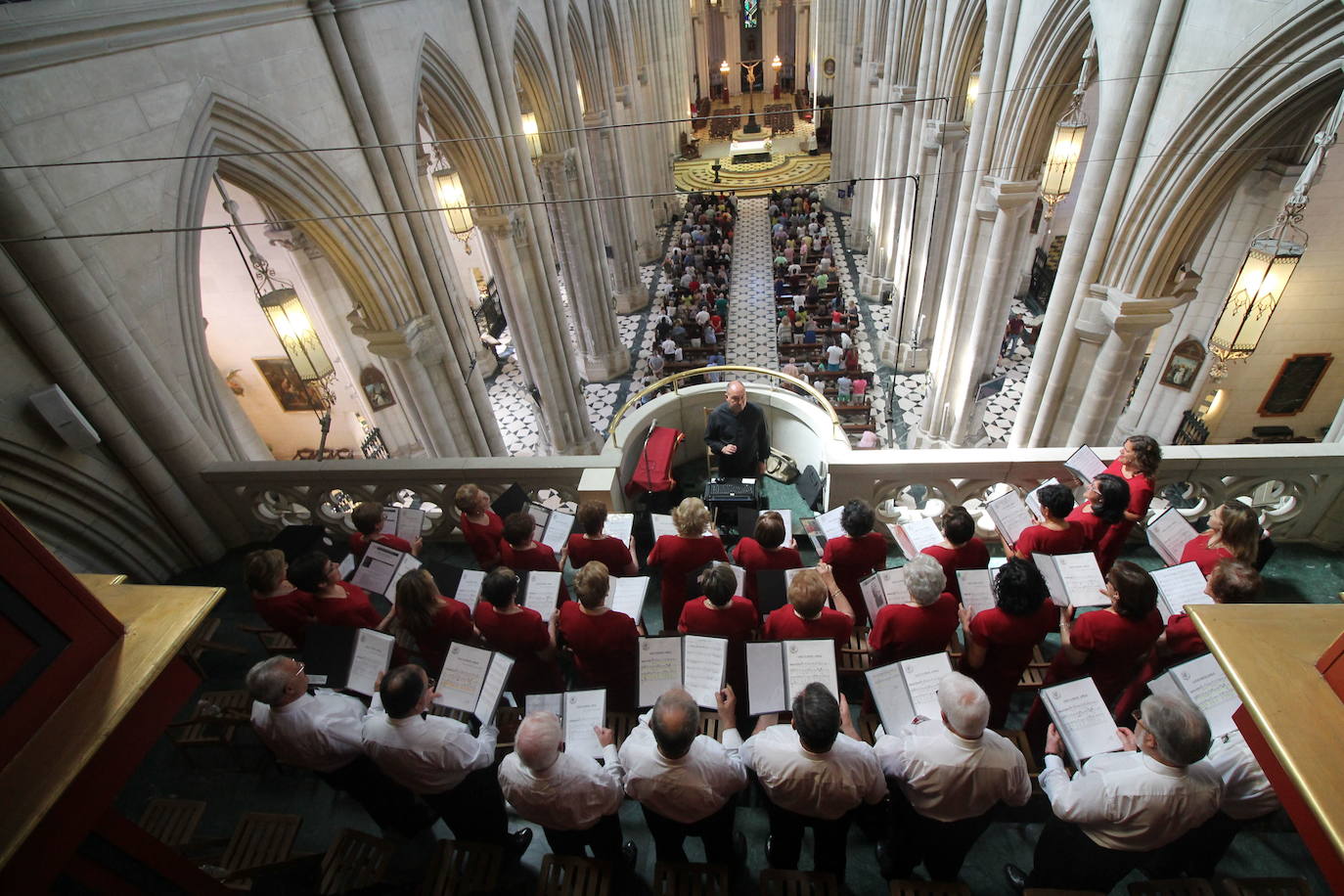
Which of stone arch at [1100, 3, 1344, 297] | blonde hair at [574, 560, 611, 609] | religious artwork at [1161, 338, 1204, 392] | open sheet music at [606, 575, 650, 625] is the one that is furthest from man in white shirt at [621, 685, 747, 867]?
religious artwork at [1161, 338, 1204, 392]

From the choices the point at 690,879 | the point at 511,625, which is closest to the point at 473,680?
the point at 511,625

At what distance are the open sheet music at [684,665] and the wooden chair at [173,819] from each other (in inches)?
97.0

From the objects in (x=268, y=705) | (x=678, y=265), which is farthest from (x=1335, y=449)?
(x=678, y=265)

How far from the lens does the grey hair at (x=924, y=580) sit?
3551 mm

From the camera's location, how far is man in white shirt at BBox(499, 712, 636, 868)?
2836 mm

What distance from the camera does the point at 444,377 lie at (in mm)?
8781

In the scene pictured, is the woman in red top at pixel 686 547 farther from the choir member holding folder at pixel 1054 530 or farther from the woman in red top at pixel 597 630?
the choir member holding folder at pixel 1054 530

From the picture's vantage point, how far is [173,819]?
3.49 meters

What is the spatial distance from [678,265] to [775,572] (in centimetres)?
1742

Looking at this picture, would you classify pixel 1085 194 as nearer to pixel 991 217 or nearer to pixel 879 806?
pixel 991 217

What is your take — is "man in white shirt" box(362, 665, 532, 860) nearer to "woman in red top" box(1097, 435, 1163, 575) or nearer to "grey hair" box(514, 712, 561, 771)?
"grey hair" box(514, 712, 561, 771)

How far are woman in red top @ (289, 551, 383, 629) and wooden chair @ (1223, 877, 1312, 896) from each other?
14.7 feet

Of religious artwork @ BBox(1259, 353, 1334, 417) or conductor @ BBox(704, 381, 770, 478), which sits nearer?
conductor @ BBox(704, 381, 770, 478)

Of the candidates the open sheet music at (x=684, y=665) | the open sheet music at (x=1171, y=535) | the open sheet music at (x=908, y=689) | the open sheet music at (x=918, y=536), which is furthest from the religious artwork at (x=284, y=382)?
the open sheet music at (x=1171, y=535)
